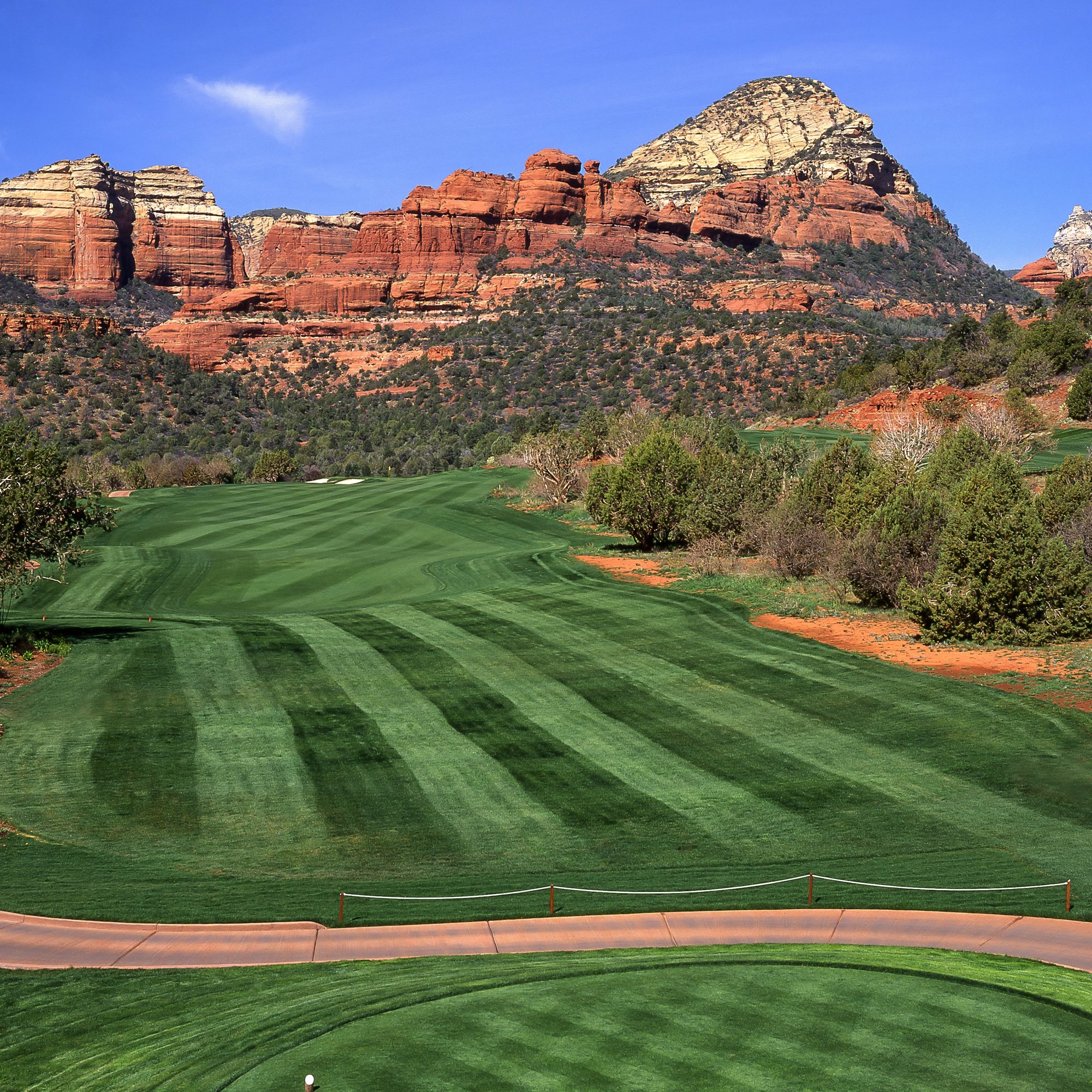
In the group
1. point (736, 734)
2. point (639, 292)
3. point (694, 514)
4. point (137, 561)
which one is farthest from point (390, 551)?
point (639, 292)

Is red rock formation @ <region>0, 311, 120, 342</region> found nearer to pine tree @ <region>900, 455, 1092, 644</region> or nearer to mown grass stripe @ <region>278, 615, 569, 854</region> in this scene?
mown grass stripe @ <region>278, 615, 569, 854</region>

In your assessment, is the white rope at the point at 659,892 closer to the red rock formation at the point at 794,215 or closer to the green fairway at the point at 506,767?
the green fairway at the point at 506,767

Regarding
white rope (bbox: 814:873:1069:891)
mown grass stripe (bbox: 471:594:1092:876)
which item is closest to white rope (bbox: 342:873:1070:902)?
white rope (bbox: 814:873:1069:891)

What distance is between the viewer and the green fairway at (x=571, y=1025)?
9.43 meters

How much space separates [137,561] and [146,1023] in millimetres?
36989

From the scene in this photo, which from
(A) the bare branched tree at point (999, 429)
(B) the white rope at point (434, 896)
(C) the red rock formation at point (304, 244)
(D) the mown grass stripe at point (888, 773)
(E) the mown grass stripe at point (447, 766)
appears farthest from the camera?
(C) the red rock formation at point (304, 244)

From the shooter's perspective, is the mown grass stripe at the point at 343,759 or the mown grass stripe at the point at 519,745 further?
the mown grass stripe at the point at 519,745

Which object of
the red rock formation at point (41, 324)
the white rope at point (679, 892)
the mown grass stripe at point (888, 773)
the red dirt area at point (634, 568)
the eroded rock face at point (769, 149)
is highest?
the eroded rock face at point (769, 149)

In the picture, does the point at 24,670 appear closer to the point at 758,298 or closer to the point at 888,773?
the point at 888,773

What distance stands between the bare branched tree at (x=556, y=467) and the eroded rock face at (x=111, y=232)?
358ft

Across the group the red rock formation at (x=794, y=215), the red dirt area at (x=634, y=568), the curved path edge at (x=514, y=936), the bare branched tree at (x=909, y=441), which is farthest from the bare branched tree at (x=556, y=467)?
the red rock formation at (x=794, y=215)

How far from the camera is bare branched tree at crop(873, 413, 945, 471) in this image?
43.9 meters

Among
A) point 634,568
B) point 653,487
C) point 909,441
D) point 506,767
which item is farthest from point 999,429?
point 506,767

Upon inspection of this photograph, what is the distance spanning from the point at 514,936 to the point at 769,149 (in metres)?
180
